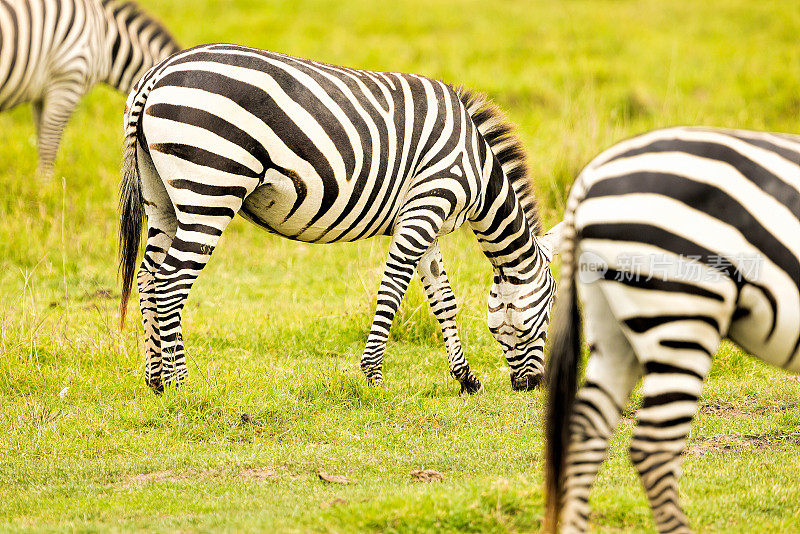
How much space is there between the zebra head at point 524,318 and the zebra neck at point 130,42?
6.40m

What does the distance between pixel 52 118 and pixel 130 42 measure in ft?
4.71

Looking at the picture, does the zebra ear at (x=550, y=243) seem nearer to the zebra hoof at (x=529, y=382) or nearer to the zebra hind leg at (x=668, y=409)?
the zebra hoof at (x=529, y=382)

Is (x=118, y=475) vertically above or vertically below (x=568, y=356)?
below

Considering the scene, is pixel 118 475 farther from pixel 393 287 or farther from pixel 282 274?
pixel 282 274

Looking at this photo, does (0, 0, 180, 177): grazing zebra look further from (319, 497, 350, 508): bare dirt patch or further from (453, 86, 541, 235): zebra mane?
(319, 497, 350, 508): bare dirt patch

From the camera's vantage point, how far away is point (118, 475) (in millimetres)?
4840

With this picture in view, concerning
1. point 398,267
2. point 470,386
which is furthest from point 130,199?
point 470,386

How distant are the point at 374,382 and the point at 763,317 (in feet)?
11.0

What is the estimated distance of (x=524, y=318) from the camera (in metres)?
6.33

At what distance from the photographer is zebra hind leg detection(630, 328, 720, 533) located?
130 inches

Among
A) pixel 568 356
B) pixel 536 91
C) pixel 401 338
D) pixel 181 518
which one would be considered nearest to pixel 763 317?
pixel 568 356

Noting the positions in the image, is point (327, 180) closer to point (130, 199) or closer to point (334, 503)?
point (130, 199)

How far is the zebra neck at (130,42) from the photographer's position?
1080cm

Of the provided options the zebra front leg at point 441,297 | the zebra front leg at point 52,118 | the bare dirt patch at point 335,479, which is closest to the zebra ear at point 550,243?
the zebra front leg at point 441,297
